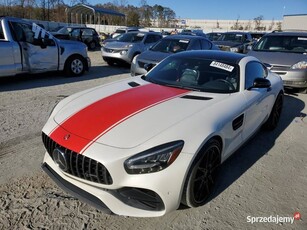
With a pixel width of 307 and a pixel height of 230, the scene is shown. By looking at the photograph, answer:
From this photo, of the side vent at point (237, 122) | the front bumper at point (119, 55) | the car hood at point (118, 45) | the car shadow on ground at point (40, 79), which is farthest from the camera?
the car hood at point (118, 45)

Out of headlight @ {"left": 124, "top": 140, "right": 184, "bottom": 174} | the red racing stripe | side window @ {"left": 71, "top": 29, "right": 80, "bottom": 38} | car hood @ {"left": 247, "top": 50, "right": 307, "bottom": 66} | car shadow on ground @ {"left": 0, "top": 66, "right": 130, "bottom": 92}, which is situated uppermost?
side window @ {"left": 71, "top": 29, "right": 80, "bottom": 38}

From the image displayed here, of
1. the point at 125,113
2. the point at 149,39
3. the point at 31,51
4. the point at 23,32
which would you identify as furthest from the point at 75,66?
the point at 125,113

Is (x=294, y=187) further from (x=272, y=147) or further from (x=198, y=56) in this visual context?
(x=198, y=56)

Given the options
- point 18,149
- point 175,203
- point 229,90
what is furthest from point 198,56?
point 18,149

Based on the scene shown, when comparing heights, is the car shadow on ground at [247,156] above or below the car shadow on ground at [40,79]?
below

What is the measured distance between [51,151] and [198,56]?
253 cm

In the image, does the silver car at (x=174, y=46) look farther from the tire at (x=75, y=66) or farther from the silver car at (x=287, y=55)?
the tire at (x=75, y=66)

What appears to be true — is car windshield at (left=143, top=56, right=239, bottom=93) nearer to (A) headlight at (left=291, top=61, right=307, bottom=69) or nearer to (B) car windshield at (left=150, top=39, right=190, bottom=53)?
(A) headlight at (left=291, top=61, right=307, bottom=69)

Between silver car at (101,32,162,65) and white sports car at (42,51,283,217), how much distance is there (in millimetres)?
8211

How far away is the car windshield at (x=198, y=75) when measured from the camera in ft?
12.2

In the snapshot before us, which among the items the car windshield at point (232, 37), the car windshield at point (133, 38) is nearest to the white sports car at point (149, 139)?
the car windshield at point (133, 38)

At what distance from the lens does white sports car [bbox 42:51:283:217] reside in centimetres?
238

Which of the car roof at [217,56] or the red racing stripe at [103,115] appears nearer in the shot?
the red racing stripe at [103,115]

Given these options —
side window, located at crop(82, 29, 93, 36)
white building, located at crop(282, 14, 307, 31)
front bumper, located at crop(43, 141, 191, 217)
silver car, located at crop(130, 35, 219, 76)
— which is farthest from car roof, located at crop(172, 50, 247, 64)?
white building, located at crop(282, 14, 307, 31)
